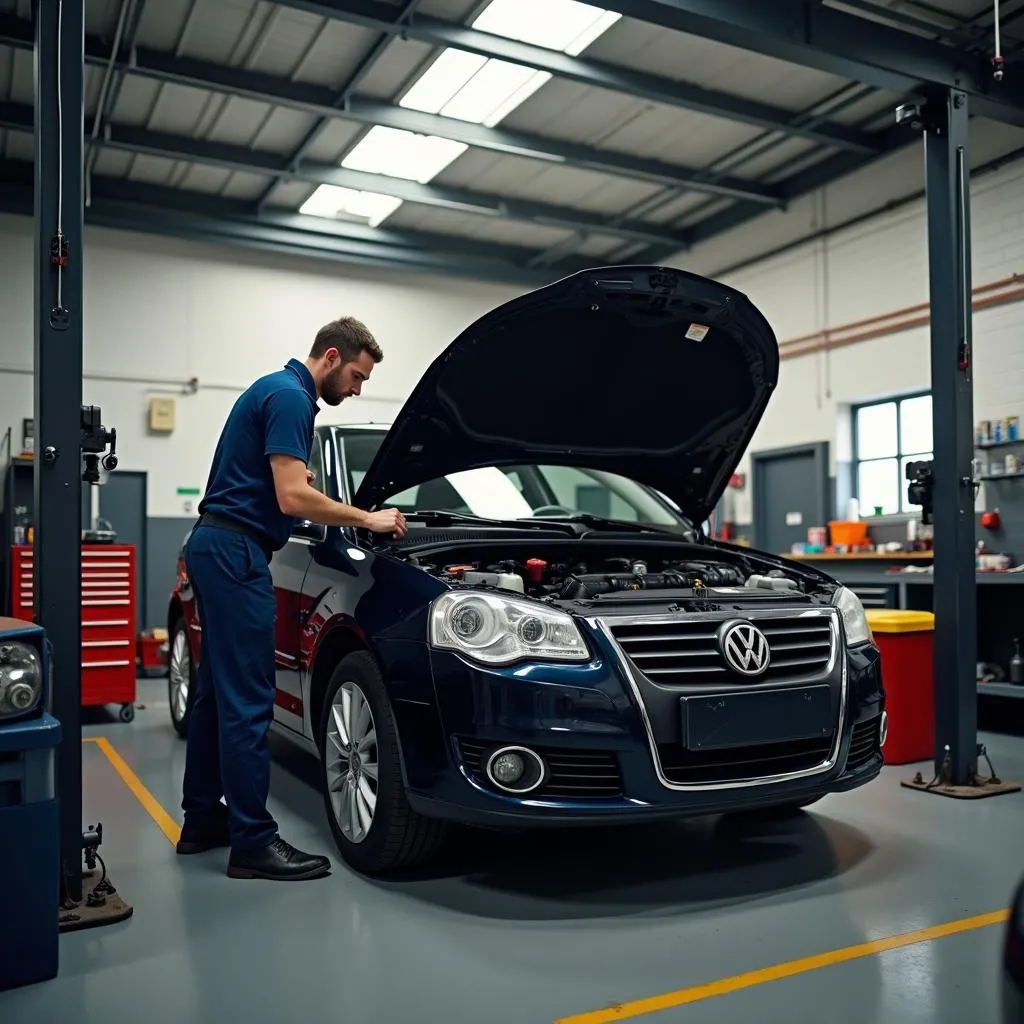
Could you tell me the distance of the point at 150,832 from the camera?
3.37 m

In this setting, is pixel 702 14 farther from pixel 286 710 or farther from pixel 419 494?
pixel 286 710

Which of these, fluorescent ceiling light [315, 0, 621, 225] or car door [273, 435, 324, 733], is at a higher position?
fluorescent ceiling light [315, 0, 621, 225]

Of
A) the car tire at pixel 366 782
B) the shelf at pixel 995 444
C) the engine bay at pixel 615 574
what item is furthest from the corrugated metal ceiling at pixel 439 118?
the car tire at pixel 366 782

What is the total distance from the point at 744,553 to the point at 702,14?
212cm

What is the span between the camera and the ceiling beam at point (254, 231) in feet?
29.8

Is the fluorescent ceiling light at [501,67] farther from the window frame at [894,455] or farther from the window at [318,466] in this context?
the window frame at [894,455]

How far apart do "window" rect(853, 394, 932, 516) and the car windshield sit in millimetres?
4922

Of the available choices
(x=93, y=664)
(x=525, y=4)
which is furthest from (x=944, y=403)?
(x=93, y=664)

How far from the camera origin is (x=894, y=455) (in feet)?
28.4

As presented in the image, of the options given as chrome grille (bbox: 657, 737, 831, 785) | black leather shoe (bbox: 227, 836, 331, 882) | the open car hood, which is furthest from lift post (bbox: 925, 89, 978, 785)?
black leather shoe (bbox: 227, 836, 331, 882)

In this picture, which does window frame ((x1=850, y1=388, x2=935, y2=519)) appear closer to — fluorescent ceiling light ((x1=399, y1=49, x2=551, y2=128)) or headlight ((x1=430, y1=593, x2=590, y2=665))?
fluorescent ceiling light ((x1=399, y1=49, x2=551, y2=128))

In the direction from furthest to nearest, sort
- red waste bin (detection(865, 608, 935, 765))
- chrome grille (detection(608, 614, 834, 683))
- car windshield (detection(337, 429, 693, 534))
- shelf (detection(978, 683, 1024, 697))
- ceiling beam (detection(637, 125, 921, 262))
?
ceiling beam (detection(637, 125, 921, 262)), shelf (detection(978, 683, 1024, 697)), red waste bin (detection(865, 608, 935, 765)), car windshield (detection(337, 429, 693, 534)), chrome grille (detection(608, 614, 834, 683))

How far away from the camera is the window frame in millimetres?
8383

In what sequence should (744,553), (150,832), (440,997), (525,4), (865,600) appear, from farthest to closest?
(865,600)
(525,4)
(744,553)
(150,832)
(440,997)
